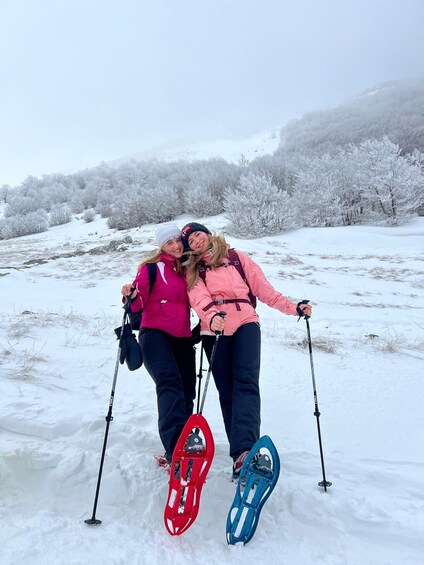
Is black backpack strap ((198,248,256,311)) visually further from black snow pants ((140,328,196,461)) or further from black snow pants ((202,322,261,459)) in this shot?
black snow pants ((140,328,196,461))

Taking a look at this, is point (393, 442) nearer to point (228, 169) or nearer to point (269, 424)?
point (269, 424)

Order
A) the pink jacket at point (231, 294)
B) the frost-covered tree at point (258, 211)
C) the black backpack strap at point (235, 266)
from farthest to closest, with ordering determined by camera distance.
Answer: the frost-covered tree at point (258, 211) < the black backpack strap at point (235, 266) < the pink jacket at point (231, 294)

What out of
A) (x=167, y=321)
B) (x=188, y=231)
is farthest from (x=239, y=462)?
(x=188, y=231)

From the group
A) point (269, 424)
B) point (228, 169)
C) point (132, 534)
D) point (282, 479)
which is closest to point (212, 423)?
point (269, 424)

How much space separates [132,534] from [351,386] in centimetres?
346

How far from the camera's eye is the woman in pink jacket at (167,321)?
3.31 meters

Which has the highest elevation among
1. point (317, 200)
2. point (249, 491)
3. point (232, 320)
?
point (232, 320)

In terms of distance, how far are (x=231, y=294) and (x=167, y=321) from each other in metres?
0.68

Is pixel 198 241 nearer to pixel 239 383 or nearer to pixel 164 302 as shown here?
pixel 164 302

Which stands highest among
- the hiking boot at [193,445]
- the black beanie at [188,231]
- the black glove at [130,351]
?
the black beanie at [188,231]

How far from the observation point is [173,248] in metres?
4.01

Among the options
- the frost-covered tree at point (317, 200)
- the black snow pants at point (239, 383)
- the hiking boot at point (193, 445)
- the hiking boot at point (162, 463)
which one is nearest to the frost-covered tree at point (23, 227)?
the frost-covered tree at point (317, 200)

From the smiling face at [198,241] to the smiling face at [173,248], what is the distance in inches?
5.3

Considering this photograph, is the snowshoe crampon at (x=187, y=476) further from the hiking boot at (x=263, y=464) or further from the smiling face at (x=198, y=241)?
the smiling face at (x=198, y=241)
